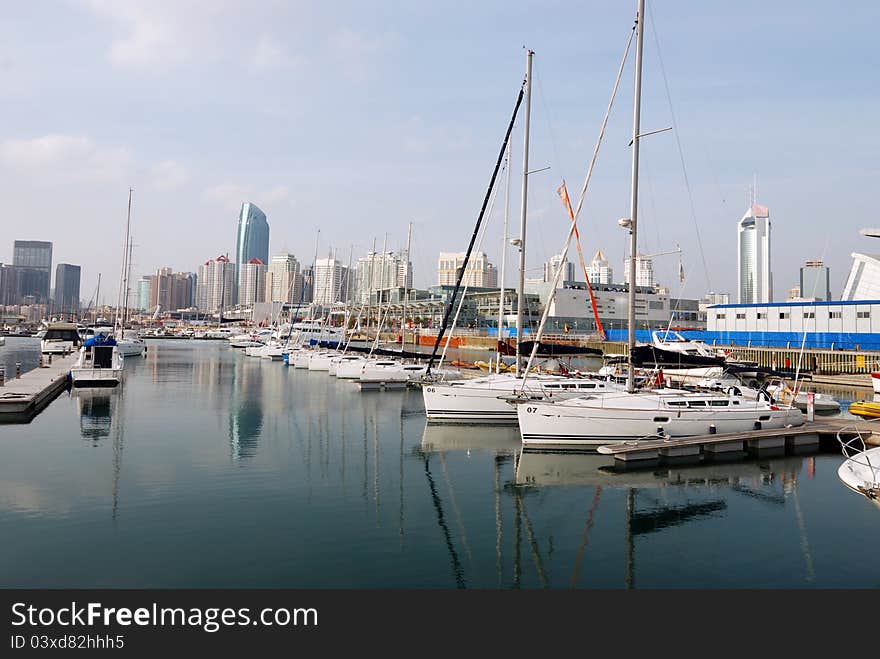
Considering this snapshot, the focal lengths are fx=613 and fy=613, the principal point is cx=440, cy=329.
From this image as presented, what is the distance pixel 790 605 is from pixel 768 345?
69.1 metres

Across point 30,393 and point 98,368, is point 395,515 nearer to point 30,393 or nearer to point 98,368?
point 30,393

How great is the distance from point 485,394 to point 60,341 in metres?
64.1

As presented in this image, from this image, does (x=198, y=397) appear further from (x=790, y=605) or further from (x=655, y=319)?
(x=655, y=319)

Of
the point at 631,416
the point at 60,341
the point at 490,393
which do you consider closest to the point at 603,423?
the point at 631,416

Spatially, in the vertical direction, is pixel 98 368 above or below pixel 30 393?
above

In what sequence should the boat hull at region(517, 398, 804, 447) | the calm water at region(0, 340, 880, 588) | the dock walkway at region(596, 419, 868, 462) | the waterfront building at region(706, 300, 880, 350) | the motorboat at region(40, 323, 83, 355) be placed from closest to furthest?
the calm water at region(0, 340, 880, 588) < the dock walkway at region(596, 419, 868, 462) < the boat hull at region(517, 398, 804, 447) < the waterfront building at region(706, 300, 880, 350) < the motorboat at region(40, 323, 83, 355)

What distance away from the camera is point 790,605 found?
39.0ft

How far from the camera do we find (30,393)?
3600 centimetres

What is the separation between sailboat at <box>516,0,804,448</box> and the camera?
82.3ft

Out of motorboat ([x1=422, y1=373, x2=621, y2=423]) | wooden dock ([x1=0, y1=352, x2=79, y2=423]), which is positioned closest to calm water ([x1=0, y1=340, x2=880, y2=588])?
motorboat ([x1=422, y1=373, x2=621, y2=423])

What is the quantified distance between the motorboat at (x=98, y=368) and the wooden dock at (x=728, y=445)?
39.6m

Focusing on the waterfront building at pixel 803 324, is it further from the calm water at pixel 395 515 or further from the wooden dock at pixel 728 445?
the calm water at pixel 395 515

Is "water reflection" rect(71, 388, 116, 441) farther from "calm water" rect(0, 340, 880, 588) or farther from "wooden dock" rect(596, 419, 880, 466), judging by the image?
"wooden dock" rect(596, 419, 880, 466)

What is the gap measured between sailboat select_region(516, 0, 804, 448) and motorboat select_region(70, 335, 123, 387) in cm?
3633
